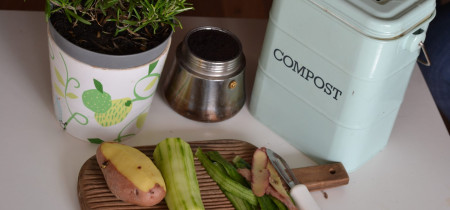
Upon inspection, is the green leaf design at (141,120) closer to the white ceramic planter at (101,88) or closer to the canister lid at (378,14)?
the white ceramic planter at (101,88)

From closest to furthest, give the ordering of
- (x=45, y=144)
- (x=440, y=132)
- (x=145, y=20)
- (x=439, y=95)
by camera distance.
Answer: (x=145, y=20) → (x=45, y=144) → (x=440, y=132) → (x=439, y=95)

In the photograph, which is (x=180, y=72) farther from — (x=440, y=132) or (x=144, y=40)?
(x=440, y=132)

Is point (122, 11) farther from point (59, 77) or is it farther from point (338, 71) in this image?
point (338, 71)

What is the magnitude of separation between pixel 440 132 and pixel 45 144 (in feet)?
2.14

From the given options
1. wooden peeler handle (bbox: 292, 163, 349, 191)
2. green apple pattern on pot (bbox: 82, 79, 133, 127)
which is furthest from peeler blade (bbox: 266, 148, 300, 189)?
green apple pattern on pot (bbox: 82, 79, 133, 127)

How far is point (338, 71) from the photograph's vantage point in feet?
3.09

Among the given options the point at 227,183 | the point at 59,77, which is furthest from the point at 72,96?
the point at 227,183

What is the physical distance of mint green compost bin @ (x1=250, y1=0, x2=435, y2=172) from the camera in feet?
2.91

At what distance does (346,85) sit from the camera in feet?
3.09

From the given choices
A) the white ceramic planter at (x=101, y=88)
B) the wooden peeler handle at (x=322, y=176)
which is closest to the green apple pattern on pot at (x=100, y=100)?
the white ceramic planter at (x=101, y=88)

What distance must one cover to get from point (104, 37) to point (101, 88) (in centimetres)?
7

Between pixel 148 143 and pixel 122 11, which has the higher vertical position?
pixel 122 11

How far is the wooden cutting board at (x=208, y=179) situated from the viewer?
925 millimetres

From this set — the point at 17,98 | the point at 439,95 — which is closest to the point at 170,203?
the point at 17,98
